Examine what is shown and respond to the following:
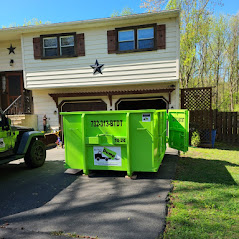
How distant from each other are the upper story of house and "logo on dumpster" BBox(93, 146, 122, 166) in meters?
5.09

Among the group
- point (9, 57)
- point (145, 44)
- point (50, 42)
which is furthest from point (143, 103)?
point (9, 57)

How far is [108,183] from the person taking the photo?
4.09 metres

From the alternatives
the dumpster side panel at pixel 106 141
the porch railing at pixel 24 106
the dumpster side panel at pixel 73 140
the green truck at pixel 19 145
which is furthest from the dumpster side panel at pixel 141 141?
the porch railing at pixel 24 106

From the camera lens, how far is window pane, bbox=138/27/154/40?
8609mm

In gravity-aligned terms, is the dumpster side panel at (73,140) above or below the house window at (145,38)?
below

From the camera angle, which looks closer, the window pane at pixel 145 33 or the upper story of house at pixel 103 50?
the upper story of house at pixel 103 50

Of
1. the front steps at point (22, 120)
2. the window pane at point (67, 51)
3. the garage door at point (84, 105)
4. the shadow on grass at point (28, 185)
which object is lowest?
the shadow on grass at point (28, 185)

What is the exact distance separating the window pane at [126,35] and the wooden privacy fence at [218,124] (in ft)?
14.8

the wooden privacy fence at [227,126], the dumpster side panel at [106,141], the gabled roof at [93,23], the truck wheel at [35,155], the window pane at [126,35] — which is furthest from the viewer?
the wooden privacy fence at [227,126]

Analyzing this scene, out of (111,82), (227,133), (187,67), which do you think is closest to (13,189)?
(111,82)

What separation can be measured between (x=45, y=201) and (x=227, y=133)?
9122 mm

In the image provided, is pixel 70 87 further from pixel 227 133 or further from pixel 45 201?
pixel 227 133

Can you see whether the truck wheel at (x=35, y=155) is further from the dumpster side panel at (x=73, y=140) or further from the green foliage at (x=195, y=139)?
the green foliage at (x=195, y=139)

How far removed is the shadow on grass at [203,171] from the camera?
418 centimetres
